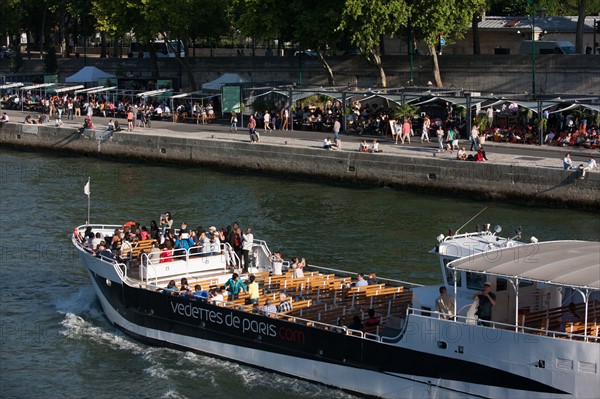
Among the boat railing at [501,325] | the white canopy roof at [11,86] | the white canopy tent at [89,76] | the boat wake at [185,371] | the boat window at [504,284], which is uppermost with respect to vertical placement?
the white canopy tent at [89,76]

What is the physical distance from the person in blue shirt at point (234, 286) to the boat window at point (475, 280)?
5936 mm

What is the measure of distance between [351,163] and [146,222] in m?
11.0

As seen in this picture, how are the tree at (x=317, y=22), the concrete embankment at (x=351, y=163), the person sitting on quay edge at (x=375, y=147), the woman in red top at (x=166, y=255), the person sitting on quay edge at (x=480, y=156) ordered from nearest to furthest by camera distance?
the woman in red top at (x=166, y=255)
the concrete embankment at (x=351, y=163)
the person sitting on quay edge at (x=480, y=156)
the person sitting on quay edge at (x=375, y=147)
the tree at (x=317, y=22)

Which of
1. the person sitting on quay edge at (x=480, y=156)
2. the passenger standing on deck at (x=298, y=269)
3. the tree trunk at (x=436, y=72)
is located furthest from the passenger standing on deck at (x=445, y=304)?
the tree trunk at (x=436, y=72)

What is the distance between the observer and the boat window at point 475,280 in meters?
21.4

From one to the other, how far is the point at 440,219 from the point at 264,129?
18420 millimetres

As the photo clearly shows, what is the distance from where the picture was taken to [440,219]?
3975cm

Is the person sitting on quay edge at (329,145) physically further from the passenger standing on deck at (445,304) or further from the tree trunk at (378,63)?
the passenger standing on deck at (445,304)

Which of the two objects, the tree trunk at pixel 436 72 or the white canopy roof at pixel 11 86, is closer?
the tree trunk at pixel 436 72

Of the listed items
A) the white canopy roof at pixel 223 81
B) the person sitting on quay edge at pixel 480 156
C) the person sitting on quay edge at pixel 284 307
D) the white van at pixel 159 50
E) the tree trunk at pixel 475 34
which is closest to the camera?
the person sitting on quay edge at pixel 284 307

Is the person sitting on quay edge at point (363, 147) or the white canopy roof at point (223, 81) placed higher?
the white canopy roof at point (223, 81)

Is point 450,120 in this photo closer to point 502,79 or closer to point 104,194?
point 502,79

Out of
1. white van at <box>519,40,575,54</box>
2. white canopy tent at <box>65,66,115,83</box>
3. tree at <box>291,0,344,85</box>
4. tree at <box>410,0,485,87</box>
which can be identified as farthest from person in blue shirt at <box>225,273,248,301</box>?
white canopy tent at <box>65,66,115,83</box>

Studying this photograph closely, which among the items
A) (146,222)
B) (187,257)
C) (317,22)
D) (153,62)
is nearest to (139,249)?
(187,257)
